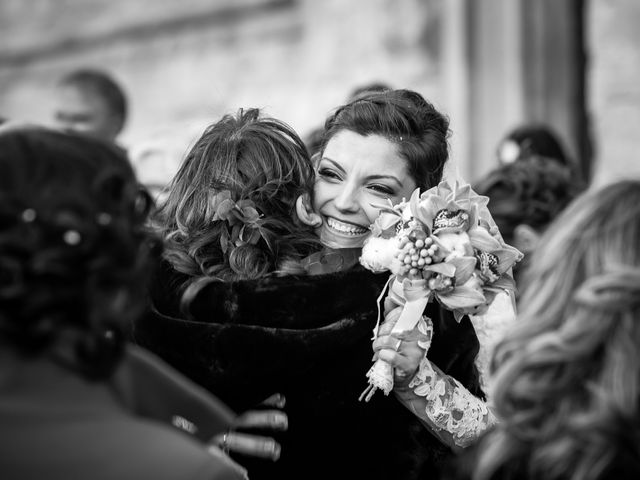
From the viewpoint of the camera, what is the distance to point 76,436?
1.60 metres

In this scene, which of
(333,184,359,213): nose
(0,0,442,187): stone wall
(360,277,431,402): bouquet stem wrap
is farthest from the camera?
(0,0,442,187): stone wall

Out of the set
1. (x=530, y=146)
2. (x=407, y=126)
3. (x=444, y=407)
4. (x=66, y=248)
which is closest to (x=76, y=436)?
(x=66, y=248)

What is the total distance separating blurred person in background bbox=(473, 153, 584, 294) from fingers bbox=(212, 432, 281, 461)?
2205 mm

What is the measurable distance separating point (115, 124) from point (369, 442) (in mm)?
3745

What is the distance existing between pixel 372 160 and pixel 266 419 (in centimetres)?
79

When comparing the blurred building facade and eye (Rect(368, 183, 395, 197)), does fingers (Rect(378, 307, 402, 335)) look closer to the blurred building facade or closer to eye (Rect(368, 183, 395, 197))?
eye (Rect(368, 183, 395, 197))

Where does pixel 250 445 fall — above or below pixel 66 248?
below

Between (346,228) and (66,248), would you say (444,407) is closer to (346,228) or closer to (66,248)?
(346,228)

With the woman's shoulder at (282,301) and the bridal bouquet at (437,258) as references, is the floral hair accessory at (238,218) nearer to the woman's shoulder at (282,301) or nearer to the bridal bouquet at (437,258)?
the woman's shoulder at (282,301)

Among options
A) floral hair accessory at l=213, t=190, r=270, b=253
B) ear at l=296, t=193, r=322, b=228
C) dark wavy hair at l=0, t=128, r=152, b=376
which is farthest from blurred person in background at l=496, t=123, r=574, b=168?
dark wavy hair at l=0, t=128, r=152, b=376

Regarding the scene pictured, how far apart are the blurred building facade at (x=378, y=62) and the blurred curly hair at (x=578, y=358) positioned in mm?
3392

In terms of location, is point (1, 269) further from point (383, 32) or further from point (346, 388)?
point (383, 32)

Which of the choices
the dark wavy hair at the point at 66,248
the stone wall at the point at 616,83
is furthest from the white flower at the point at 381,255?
the stone wall at the point at 616,83

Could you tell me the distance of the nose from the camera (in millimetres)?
2852
